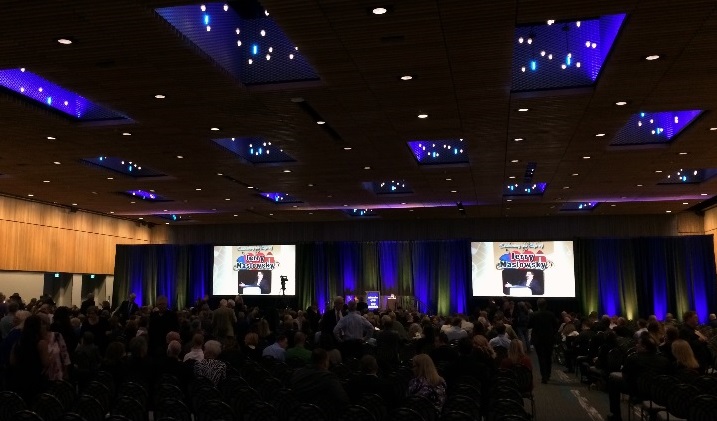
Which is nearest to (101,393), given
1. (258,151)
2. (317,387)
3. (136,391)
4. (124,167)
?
(136,391)

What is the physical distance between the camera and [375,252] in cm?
2797

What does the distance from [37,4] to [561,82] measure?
6.93 meters

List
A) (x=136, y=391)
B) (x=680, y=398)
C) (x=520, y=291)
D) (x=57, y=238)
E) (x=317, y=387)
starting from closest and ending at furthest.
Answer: (x=317, y=387) → (x=136, y=391) → (x=680, y=398) → (x=57, y=238) → (x=520, y=291)

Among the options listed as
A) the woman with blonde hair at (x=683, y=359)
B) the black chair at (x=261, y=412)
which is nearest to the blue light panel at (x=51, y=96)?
the black chair at (x=261, y=412)

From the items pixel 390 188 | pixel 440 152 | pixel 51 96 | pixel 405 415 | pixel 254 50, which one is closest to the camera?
pixel 405 415

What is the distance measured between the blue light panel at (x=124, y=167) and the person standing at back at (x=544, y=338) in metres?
9.72

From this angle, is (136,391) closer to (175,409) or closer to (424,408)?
(175,409)

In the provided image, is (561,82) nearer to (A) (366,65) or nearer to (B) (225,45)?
(A) (366,65)

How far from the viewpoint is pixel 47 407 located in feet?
20.2

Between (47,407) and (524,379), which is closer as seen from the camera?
(47,407)

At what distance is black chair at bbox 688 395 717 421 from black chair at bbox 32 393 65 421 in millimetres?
5672

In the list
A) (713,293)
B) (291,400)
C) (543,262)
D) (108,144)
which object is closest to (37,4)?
(291,400)

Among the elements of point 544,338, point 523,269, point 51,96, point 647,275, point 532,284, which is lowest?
point 544,338

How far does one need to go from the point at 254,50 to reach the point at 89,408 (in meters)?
5.42
